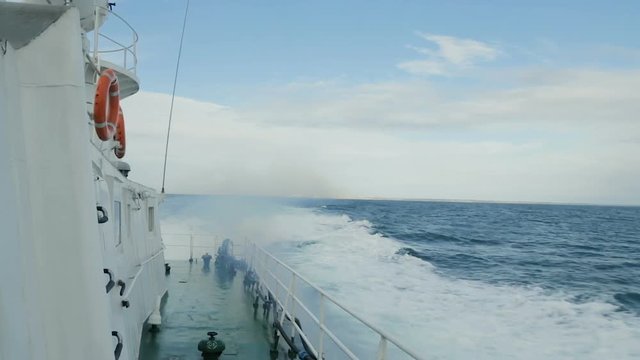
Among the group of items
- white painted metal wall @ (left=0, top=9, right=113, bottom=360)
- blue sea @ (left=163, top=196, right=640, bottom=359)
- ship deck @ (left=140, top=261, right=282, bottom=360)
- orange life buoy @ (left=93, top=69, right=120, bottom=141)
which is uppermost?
orange life buoy @ (left=93, top=69, right=120, bottom=141)

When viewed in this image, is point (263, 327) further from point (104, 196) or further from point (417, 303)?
point (417, 303)

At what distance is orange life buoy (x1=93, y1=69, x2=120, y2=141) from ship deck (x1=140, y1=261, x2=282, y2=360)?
331 cm

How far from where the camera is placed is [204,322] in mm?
7820

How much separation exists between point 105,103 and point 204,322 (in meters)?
4.90

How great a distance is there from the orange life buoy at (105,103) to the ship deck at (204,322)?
10.9 feet

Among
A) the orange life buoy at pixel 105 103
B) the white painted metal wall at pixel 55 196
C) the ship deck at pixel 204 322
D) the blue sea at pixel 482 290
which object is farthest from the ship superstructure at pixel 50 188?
the blue sea at pixel 482 290

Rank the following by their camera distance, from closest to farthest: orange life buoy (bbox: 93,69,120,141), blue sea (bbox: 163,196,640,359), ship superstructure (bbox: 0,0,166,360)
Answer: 1. ship superstructure (bbox: 0,0,166,360)
2. orange life buoy (bbox: 93,69,120,141)
3. blue sea (bbox: 163,196,640,359)

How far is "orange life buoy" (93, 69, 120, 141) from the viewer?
383 cm

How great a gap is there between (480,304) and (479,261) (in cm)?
1259

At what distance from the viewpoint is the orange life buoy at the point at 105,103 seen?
3826 millimetres

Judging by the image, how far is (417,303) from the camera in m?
13.2

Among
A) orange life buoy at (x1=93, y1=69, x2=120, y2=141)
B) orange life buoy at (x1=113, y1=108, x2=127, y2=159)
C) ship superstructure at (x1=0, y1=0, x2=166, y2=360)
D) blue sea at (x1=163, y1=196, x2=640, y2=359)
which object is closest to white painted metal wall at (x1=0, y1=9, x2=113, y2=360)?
ship superstructure at (x1=0, y1=0, x2=166, y2=360)

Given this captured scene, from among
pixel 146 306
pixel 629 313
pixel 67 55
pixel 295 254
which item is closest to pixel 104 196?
pixel 67 55

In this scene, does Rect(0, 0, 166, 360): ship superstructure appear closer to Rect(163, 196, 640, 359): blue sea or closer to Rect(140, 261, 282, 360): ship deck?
Rect(140, 261, 282, 360): ship deck
